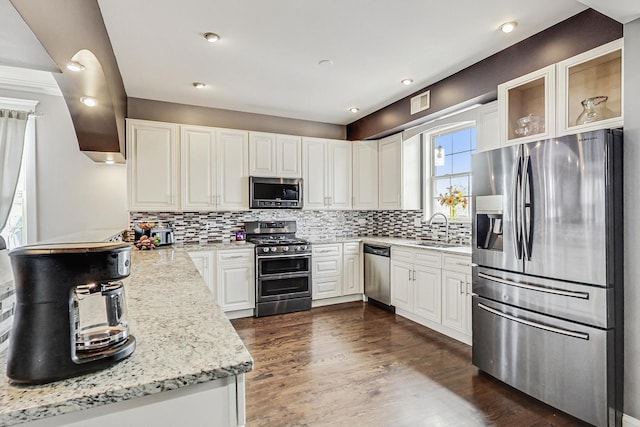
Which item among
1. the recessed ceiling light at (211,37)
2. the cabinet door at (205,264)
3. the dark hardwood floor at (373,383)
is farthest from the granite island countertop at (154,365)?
the cabinet door at (205,264)

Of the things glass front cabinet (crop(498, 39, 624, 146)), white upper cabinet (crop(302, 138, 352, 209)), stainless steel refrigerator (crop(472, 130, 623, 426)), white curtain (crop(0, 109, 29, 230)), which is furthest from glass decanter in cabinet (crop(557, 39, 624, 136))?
white curtain (crop(0, 109, 29, 230))

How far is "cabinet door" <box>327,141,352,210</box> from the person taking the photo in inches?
193

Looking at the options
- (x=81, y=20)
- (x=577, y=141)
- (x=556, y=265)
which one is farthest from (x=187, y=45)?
(x=556, y=265)

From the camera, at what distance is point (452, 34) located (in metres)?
2.59

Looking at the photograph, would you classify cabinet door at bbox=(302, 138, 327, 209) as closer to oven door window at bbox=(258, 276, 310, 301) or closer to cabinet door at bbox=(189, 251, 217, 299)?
oven door window at bbox=(258, 276, 310, 301)

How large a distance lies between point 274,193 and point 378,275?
69.1 inches

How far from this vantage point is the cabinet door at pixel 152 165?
3.82 metres

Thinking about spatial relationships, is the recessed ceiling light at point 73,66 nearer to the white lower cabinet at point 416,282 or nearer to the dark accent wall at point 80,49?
the dark accent wall at point 80,49

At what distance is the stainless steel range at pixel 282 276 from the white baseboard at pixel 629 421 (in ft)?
10.1

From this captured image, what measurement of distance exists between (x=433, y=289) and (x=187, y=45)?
3260 millimetres

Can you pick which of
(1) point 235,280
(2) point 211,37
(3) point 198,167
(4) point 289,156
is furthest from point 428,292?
(2) point 211,37

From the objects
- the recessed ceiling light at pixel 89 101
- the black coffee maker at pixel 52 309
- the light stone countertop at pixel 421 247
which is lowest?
the light stone countertop at pixel 421 247

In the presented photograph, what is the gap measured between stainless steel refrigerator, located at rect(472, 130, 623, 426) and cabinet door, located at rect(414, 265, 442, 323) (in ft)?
2.88

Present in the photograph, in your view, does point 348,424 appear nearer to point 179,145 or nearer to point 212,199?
point 212,199
